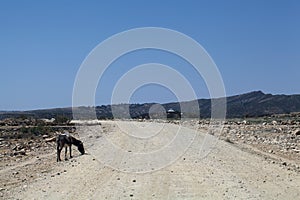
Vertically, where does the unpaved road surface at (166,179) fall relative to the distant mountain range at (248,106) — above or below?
below

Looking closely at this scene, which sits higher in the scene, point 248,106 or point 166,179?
point 248,106

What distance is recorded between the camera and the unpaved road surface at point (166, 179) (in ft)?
44.5

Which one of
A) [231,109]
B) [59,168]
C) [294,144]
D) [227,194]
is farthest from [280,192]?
[231,109]

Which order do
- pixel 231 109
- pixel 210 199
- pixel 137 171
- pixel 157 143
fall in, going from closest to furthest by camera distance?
1. pixel 210 199
2. pixel 137 171
3. pixel 157 143
4. pixel 231 109

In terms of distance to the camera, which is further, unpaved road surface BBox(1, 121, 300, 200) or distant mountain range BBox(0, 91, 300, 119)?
distant mountain range BBox(0, 91, 300, 119)

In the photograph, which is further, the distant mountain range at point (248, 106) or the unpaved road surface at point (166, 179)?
the distant mountain range at point (248, 106)

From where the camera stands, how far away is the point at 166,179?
1570 centimetres

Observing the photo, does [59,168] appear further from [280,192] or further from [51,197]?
[280,192]

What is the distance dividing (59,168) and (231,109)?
90.3m

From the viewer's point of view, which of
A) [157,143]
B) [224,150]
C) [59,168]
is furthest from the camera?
A: [157,143]

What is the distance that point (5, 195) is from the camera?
48.7 feet

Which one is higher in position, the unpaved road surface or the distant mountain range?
the distant mountain range

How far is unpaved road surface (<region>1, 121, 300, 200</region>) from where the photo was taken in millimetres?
13562

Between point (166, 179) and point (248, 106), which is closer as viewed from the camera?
point (166, 179)
